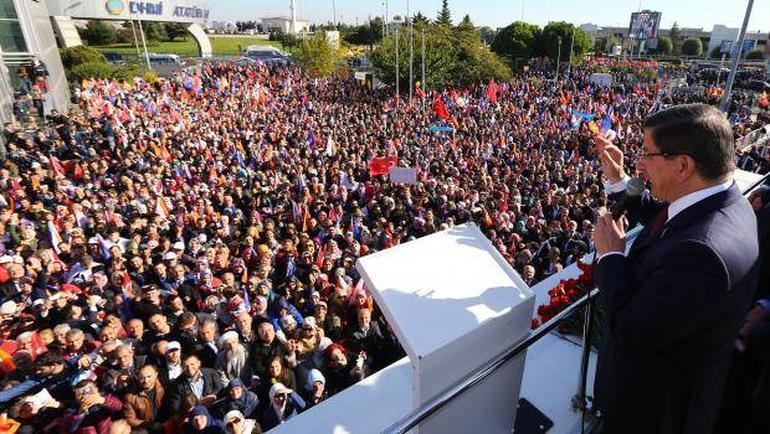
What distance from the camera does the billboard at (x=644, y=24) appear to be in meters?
52.5

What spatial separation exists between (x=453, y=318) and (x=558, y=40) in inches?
2097

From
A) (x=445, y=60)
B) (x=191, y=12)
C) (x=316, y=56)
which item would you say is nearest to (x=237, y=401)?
(x=445, y=60)

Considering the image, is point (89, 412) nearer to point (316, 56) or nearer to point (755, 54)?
point (316, 56)

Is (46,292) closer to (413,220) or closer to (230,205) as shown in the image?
(230,205)

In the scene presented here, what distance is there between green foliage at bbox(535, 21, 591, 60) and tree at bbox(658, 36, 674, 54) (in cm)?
3061

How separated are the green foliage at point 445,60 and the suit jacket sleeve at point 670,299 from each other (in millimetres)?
31024

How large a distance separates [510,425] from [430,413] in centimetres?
102

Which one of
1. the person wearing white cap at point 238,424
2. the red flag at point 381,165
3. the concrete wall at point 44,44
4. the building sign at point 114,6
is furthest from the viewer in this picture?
the building sign at point 114,6

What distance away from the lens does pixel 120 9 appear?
1318 inches

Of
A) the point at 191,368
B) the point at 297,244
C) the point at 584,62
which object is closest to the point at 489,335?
the point at 191,368

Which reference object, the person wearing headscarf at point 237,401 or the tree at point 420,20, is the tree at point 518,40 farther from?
the person wearing headscarf at point 237,401

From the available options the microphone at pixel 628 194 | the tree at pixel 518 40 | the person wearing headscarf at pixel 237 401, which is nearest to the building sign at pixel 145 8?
the tree at pixel 518 40

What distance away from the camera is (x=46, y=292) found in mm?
5988

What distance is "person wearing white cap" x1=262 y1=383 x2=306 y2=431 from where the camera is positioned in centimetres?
379
